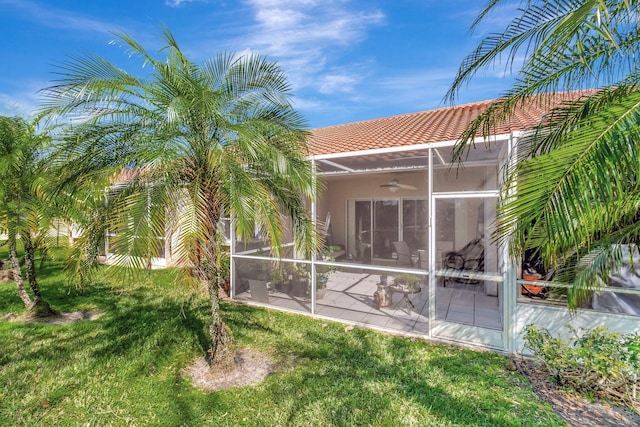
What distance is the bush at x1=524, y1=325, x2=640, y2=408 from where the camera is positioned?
4.00 meters

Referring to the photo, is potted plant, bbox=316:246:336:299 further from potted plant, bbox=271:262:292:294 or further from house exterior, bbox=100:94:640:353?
potted plant, bbox=271:262:292:294

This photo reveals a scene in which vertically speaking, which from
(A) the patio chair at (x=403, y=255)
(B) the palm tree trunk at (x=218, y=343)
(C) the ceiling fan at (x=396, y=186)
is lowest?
(B) the palm tree trunk at (x=218, y=343)

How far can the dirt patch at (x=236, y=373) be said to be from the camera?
460 centimetres

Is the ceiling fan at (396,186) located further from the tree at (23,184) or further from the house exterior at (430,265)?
the tree at (23,184)

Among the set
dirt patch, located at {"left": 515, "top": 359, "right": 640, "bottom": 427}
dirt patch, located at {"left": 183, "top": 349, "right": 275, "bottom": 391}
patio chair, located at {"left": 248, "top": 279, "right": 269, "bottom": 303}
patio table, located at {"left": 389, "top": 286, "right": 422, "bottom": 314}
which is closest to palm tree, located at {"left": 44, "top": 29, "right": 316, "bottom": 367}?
dirt patch, located at {"left": 183, "top": 349, "right": 275, "bottom": 391}

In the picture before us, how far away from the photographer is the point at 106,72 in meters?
3.93

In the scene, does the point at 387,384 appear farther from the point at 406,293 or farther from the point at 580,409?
the point at 406,293

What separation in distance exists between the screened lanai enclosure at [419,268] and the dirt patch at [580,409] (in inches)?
46.7

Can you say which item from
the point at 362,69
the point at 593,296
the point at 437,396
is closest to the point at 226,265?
the point at 437,396

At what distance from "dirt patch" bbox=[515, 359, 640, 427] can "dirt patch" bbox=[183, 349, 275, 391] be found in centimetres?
414

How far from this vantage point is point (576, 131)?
2307mm

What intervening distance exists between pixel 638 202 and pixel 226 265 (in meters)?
9.52

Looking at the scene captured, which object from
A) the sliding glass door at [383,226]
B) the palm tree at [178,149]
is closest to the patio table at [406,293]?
the sliding glass door at [383,226]

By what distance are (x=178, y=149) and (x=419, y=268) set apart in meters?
7.71
